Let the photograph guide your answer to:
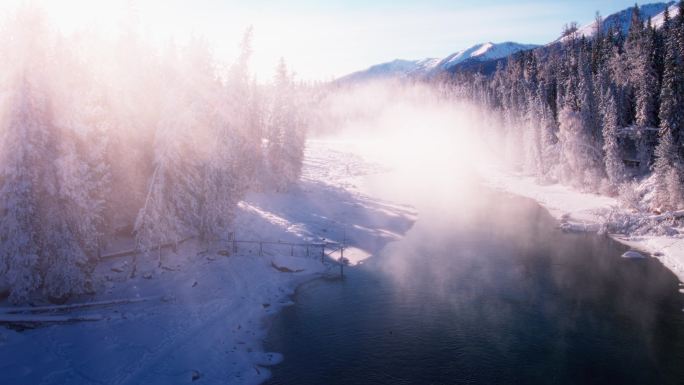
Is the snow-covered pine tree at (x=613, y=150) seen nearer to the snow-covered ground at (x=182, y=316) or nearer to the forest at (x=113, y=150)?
the forest at (x=113, y=150)

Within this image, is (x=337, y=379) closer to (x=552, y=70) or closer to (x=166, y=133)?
(x=166, y=133)

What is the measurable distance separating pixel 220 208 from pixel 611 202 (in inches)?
1995

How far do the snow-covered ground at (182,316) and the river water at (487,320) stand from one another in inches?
81.7

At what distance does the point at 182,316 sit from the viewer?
24500 millimetres

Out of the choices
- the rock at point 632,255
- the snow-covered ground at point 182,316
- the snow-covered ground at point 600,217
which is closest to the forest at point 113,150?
the snow-covered ground at point 182,316

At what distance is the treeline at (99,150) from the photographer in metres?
20.9

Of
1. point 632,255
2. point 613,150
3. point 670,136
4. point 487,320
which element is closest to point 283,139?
point 487,320

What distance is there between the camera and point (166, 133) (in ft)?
92.8

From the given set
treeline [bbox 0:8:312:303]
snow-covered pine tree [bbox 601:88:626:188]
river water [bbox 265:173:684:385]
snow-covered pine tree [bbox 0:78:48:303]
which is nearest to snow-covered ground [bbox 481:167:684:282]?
river water [bbox 265:173:684:385]

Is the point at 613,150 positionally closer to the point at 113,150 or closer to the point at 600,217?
the point at 600,217

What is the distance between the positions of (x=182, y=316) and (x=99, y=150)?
433 inches

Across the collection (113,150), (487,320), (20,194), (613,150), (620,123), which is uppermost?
(620,123)

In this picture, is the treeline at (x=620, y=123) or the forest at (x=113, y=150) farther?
the treeline at (x=620, y=123)

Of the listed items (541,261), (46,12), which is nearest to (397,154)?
(541,261)
